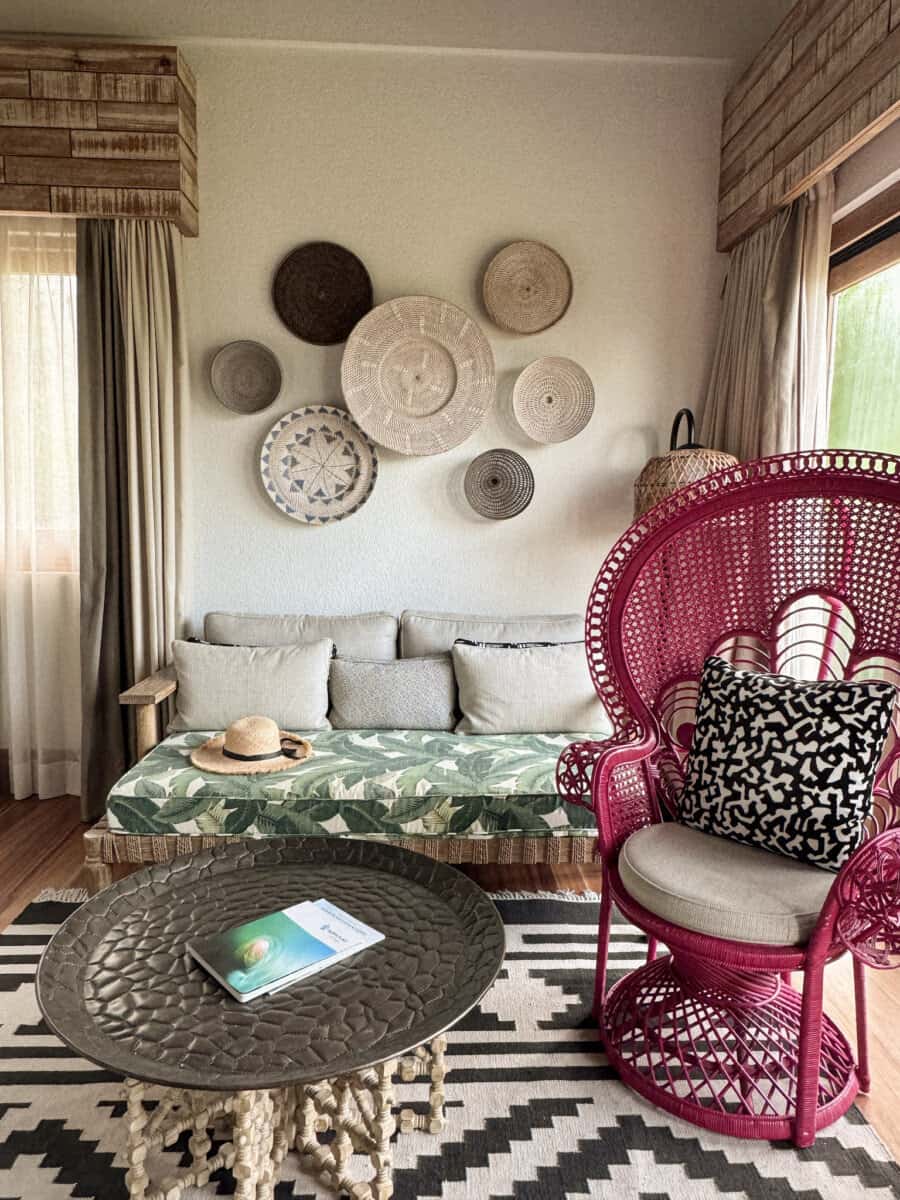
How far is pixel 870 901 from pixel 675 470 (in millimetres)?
1673

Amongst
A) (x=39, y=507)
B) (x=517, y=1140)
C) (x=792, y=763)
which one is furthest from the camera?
(x=39, y=507)

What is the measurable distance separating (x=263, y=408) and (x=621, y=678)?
183 cm

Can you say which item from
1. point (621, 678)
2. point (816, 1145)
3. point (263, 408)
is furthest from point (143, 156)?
point (816, 1145)

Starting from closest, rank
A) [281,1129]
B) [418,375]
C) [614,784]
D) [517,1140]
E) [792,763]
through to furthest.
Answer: [281,1129] → [517,1140] → [792,763] → [614,784] → [418,375]

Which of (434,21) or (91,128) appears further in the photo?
(434,21)

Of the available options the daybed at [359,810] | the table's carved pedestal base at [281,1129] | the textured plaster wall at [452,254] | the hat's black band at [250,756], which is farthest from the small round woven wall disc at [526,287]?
the table's carved pedestal base at [281,1129]

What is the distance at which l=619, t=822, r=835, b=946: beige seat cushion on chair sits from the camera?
1.59 meters

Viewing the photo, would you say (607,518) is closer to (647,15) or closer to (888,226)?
(888,226)

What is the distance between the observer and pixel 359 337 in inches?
121

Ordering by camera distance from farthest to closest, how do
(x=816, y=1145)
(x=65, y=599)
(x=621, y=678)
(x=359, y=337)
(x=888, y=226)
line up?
(x=65, y=599)
(x=359, y=337)
(x=888, y=226)
(x=621, y=678)
(x=816, y=1145)

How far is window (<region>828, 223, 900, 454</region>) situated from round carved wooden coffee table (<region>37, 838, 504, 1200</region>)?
201cm

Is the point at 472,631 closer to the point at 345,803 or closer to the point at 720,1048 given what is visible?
the point at 345,803

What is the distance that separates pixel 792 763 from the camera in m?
1.77

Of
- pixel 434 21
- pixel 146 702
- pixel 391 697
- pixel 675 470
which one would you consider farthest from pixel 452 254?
pixel 146 702
